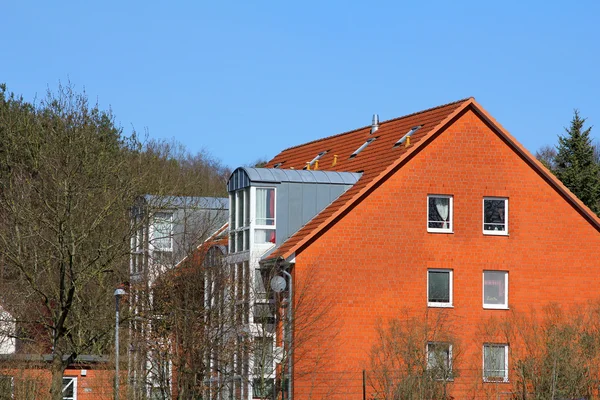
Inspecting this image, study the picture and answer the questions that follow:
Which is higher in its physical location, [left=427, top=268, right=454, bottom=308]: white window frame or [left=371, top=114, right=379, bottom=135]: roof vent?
[left=371, top=114, right=379, bottom=135]: roof vent

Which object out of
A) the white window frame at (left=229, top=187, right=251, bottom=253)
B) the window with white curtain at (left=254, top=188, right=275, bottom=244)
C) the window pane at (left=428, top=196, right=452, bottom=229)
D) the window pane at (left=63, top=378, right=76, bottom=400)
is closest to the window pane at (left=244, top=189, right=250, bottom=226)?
the white window frame at (left=229, top=187, right=251, bottom=253)

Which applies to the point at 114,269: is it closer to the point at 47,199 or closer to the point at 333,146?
the point at 47,199

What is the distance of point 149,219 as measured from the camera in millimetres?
36594

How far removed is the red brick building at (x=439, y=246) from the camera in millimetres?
32156

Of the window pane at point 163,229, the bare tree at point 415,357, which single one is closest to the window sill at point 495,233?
the bare tree at point 415,357

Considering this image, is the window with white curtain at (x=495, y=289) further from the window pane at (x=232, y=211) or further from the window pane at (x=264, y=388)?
the window pane at (x=232, y=211)

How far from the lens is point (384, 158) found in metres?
34.8

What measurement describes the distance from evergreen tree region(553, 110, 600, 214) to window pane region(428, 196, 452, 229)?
50.5ft

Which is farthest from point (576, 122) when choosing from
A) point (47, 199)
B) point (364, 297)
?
point (47, 199)

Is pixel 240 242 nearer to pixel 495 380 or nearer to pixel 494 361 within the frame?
pixel 494 361

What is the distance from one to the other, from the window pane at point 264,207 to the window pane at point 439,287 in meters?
4.87

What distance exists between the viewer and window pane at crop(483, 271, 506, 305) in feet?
112

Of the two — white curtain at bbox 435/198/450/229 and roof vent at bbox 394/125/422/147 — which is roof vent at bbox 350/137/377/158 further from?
white curtain at bbox 435/198/450/229

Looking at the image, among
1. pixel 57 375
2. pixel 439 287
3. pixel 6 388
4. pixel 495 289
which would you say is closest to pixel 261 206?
pixel 439 287
